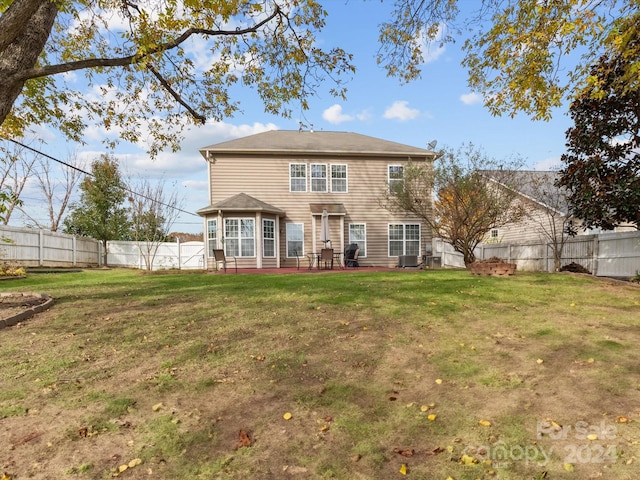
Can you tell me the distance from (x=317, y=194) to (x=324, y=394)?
1621 centimetres

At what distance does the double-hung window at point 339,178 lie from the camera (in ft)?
63.2

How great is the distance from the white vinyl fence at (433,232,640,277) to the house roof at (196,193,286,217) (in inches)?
440

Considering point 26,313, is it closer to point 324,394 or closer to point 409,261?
point 324,394

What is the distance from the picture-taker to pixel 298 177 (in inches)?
749

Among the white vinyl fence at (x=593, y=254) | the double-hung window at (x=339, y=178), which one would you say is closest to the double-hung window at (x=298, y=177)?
the double-hung window at (x=339, y=178)

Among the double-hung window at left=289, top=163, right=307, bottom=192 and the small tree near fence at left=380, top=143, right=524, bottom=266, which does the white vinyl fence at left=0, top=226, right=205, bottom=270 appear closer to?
the double-hung window at left=289, top=163, right=307, bottom=192

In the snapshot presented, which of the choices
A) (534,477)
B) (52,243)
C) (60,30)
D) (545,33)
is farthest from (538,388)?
(52,243)

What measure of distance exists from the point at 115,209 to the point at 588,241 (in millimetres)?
25132

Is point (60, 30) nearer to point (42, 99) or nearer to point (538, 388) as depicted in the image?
point (42, 99)

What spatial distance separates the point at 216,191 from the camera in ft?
60.2

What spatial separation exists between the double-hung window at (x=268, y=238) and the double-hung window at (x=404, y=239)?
5.99 m

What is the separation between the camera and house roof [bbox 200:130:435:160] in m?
18.3

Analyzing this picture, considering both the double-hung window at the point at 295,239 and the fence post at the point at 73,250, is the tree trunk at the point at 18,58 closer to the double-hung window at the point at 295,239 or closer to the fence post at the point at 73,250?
the double-hung window at the point at 295,239

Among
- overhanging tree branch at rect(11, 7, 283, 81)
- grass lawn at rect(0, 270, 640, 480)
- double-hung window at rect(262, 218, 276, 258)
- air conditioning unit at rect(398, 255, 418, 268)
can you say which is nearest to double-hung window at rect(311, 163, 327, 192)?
double-hung window at rect(262, 218, 276, 258)
